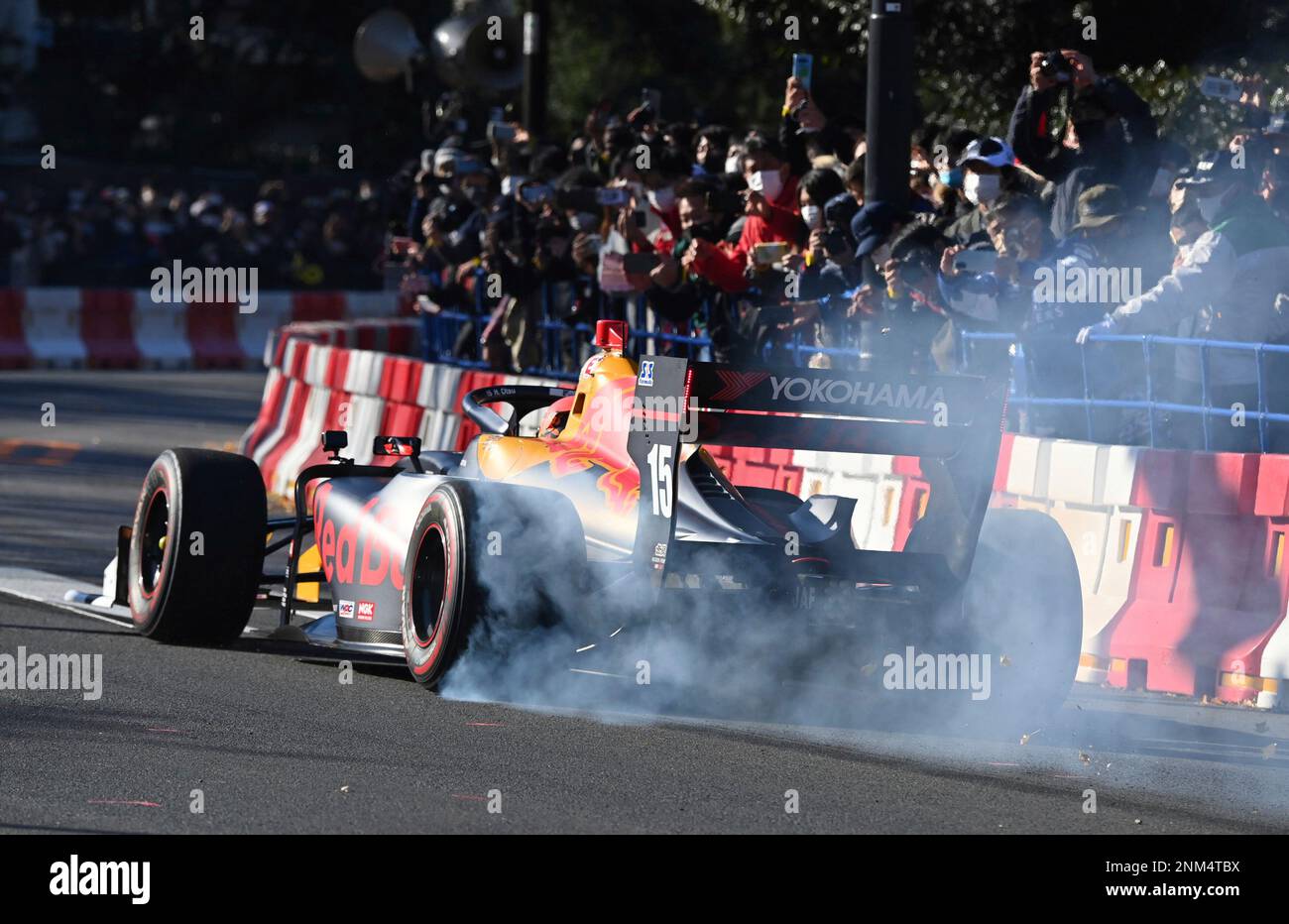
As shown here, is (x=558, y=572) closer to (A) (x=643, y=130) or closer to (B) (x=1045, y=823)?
(B) (x=1045, y=823)

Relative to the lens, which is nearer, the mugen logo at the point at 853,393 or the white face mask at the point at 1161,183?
the mugen logo at the point at 853,393

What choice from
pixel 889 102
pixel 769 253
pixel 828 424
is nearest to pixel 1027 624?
pixel 828 424

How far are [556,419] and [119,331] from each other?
20.9m

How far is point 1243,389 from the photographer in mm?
9727

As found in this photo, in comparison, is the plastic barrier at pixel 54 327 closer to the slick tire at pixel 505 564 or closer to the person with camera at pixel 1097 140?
the person with camera at pixel 1097 140

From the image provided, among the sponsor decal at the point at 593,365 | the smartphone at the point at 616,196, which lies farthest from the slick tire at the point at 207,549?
the smartphone at the point at 616,196

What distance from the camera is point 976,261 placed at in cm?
1088

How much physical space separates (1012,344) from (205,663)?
397cm

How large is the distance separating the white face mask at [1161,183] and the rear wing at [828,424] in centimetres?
352

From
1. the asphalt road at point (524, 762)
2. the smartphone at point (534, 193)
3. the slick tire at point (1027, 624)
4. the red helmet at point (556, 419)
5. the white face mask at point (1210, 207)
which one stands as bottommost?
the asphalt road at point (524, 762)

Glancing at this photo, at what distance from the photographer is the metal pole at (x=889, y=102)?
1096cm

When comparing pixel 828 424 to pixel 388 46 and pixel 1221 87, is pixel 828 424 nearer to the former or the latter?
pixel 1221 87
